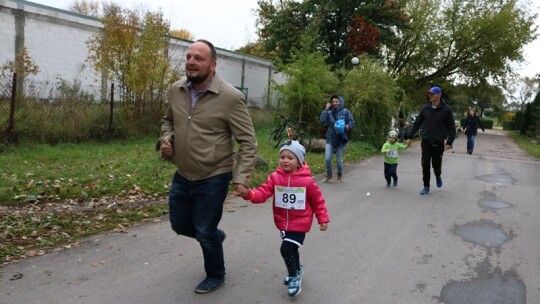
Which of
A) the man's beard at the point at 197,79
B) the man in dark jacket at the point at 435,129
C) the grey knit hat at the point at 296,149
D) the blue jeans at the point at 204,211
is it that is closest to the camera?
the man's beard at the point at 197,79

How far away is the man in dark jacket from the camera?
9086 millimetres

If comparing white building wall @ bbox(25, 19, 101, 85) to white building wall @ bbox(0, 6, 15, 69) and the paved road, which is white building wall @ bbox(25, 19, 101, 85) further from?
the paved road

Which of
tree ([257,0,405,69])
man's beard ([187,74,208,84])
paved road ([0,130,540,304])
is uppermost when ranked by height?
tree ([257,0,405,69])

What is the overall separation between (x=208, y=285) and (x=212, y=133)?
4.32 ft

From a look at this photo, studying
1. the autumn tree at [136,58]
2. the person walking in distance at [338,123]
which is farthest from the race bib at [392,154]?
the autumn tree at [136,58]

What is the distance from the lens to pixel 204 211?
12.8 ft

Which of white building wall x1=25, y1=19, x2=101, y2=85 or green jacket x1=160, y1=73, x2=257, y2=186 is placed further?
white building wall x1=25, y1=19, x2=101, y2=85

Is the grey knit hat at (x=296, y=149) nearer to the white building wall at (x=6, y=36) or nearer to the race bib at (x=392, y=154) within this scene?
the race bib at (x=392, y=154)

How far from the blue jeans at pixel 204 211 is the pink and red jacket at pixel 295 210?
32cm

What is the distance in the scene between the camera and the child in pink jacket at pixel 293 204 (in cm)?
411

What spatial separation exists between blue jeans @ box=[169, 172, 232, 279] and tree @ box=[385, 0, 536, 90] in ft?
103

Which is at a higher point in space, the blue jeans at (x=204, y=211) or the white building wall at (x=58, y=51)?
→ the white building wall at (x=58, y=51)

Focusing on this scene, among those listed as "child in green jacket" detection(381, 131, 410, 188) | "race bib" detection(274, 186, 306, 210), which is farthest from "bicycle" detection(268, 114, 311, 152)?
"race bib" detection(274, 186, 306, 210)

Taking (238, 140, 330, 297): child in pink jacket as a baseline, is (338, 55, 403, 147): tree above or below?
above
